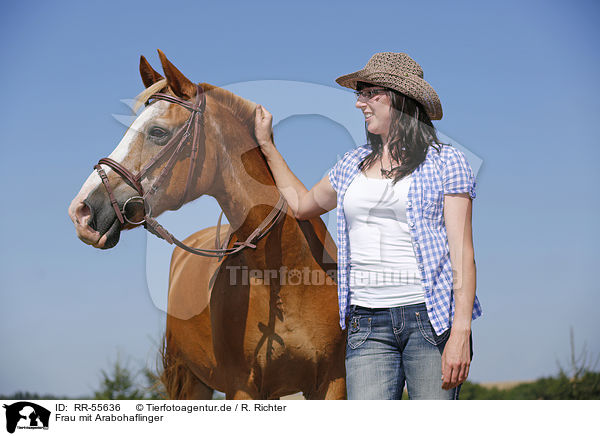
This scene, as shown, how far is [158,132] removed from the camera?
2.85 metres

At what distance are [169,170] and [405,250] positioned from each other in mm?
1381

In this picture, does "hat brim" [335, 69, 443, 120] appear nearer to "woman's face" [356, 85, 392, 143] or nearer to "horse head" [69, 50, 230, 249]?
"woman's face" [356, 85, 392, 143]

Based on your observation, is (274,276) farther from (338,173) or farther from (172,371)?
(172,371)

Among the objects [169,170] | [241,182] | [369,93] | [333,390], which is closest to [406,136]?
[369,93]

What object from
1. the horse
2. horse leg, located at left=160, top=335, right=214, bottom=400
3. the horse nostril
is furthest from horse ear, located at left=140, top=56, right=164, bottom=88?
horse leg, located at left=160, top=335, right=214, bottom=400

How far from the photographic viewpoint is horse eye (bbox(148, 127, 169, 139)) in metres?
2.83

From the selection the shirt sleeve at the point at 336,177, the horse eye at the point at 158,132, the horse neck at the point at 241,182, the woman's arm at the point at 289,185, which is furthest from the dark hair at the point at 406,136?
the horse eye at the point at 158,132

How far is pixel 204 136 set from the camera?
2980 mm

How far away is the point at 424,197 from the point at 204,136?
137 cm

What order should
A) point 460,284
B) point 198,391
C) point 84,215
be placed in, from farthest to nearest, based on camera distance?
1. point 198,391
2. point 84,215
3. point 460,284

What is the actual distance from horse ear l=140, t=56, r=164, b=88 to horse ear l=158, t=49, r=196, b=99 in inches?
13.9

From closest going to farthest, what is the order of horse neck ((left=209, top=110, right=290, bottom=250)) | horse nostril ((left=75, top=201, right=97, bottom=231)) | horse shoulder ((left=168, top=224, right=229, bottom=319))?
horse nostril ((left=75, top=201, right=97, bottom=231)), horse neck ((left=209, top=110, right=290, bottom=250)), horse shoulder ((left=168, top=224, right=229, bottom=319))

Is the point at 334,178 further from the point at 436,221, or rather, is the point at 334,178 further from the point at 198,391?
the point at 198,391
